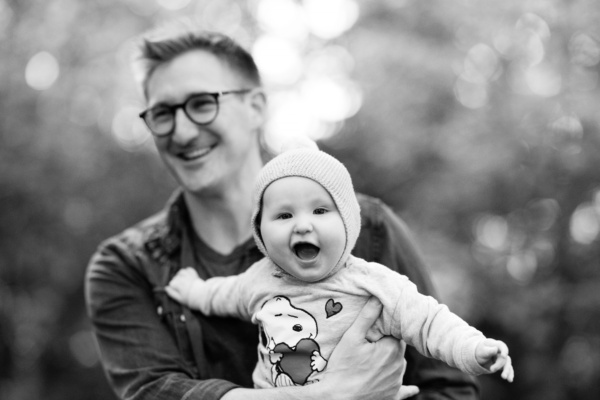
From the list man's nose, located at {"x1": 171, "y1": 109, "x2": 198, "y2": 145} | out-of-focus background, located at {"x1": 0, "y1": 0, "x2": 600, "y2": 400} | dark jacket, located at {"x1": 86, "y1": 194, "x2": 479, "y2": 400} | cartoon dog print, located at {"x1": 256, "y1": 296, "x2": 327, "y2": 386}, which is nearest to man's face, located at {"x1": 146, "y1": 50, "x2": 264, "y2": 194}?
man's nose, located at {"x1": 171, "y1": 109, "x2": 198, "y2": 145}

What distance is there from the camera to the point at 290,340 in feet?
6.64

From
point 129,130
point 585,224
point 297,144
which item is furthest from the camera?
point 129,130

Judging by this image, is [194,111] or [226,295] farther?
[194,111]

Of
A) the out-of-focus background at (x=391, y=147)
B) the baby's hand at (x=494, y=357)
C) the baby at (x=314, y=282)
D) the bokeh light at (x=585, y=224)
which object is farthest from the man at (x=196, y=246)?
the bokeh light at (x=585, y=224)

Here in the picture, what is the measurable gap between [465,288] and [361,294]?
3653 mm

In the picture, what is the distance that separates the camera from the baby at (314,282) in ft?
6.36

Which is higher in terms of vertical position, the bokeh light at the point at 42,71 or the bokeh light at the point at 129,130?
the bokeh light at the point at 42,71

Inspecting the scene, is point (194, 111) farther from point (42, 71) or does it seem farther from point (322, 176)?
point (42, 71)

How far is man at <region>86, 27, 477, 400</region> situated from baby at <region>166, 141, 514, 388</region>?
0.34 m

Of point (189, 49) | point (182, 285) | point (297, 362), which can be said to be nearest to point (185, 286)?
point (182, 285)

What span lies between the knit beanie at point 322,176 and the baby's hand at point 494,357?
480 mm

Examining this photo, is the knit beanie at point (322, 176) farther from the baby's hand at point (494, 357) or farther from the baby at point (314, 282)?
the baby's hand at point (494, 357)

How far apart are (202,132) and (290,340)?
96 cm

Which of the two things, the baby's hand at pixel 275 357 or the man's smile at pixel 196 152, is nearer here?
the baby's hand at pixel 275 357
